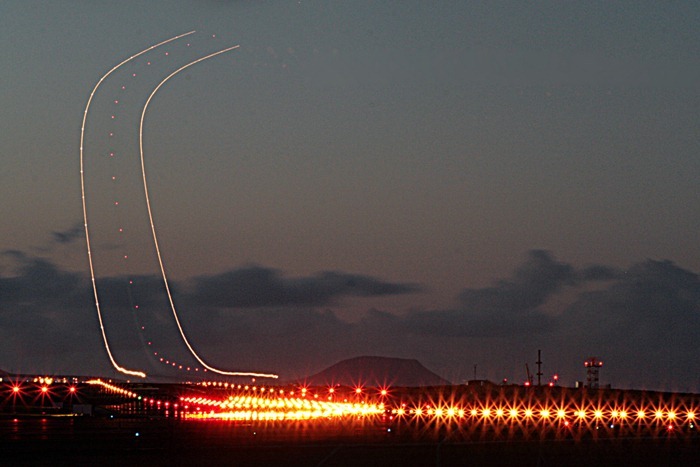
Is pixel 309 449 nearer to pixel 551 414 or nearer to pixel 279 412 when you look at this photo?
pixel 279 412

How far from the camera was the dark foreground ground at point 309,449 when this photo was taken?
186 ft

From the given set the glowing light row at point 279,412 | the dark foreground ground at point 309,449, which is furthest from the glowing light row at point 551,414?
the dark foreground ground at point 309,449

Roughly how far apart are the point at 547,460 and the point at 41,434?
42.4m

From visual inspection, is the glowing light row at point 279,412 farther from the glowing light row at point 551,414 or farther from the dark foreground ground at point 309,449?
the dark foreground ground at point 309,449

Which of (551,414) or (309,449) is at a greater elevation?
(551,414)

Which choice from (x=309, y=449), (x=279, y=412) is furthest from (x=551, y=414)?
(x=309, y=449)

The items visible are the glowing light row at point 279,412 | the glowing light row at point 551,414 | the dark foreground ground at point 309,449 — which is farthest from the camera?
the glowing light row at point 551,414

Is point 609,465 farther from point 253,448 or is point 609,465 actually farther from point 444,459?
point 253,448

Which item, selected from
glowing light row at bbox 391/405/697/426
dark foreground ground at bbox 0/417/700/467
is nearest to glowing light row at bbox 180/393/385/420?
glowing light row at bbox 391/405/697/426

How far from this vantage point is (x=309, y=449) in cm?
6475

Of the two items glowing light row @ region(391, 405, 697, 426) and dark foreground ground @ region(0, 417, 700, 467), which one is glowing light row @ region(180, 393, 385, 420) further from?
dark foreground ground @ region(0, 417, 700, 467)

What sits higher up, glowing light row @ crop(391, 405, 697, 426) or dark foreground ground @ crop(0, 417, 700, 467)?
glowing light row @ crop(391, 405, 697, 426)

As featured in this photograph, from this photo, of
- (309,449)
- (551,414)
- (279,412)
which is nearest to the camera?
(309,449)

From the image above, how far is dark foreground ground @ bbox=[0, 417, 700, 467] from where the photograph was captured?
56.7m
